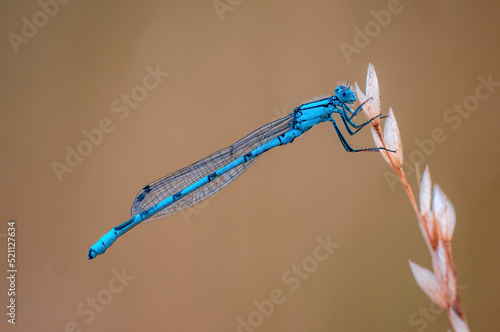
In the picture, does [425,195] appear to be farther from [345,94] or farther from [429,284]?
[345,94]

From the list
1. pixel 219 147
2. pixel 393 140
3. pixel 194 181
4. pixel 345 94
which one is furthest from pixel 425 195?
pixel 219 147

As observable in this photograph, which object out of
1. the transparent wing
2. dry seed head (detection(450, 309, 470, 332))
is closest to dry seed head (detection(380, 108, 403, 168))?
dry seed head (detection(450, 309, 470, 332))

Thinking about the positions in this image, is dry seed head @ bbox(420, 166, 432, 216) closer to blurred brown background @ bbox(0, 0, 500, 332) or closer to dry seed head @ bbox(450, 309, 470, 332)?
dry seed head @ bbox(450, 309, 470, 332)

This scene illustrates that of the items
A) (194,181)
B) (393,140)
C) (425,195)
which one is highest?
(194,181)

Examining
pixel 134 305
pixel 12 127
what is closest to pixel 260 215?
pixel 134 305

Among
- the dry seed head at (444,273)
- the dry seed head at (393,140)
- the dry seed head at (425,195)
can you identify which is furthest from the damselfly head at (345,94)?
the dry seed head at (444,273)
